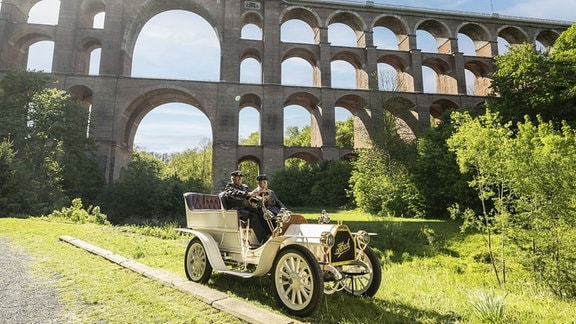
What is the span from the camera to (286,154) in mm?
32156

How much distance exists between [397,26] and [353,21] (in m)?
5.32

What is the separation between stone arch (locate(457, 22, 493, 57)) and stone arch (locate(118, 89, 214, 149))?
3120 centimetres

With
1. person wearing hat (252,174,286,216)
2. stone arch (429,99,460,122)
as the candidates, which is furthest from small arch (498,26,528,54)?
person wearing hat (252,174,286,216)

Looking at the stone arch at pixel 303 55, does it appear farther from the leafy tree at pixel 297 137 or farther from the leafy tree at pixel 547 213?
the leafy tree at pixel 547 213

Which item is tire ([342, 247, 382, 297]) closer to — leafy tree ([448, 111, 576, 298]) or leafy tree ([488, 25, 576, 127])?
leafy tree ([448, 111, 576, 298])

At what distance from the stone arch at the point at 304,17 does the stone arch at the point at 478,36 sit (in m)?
16.5

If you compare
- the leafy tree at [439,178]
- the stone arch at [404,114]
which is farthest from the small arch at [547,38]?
the leafy tree at [439,178]

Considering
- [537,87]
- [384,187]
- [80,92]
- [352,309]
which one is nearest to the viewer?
[352,309]

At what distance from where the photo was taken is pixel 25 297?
14.2 ft

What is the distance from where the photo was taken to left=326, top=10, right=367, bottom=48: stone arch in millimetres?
35719

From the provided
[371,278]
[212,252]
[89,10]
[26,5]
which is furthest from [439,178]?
[26,5]

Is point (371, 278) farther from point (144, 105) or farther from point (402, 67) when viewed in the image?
point (402, 67)

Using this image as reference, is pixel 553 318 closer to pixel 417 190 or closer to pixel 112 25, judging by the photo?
pixel 417 190

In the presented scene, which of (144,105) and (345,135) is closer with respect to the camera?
(144,105)
